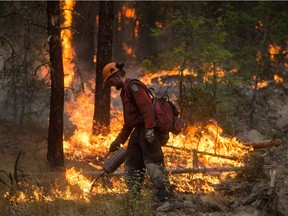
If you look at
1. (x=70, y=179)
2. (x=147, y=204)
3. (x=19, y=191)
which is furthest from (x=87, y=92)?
(x=147, y=204)

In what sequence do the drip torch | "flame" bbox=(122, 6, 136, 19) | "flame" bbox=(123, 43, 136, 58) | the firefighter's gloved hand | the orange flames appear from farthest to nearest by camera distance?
"flame" bbox=(123, 43, 136, 58) → "flame" bbox=(122, 6, 136, 19) → the orange flames → the drip torch → the firefighter's gloved hand

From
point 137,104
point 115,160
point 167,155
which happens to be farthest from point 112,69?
point 167,155

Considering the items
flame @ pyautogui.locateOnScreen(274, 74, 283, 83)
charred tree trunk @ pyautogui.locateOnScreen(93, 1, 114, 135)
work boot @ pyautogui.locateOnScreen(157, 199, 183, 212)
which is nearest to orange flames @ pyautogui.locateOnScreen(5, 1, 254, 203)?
charred tree trunk @ pyautogui.locateOnScreen(93, 1, 114, 135)

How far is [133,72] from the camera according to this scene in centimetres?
1955

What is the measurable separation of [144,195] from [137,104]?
4.42 feet

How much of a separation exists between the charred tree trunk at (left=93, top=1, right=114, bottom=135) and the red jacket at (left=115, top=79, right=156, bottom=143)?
451cm

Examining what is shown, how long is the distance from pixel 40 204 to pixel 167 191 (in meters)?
1.84

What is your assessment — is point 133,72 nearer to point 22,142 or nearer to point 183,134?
point 183,134

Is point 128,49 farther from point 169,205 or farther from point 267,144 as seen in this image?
point 169,205

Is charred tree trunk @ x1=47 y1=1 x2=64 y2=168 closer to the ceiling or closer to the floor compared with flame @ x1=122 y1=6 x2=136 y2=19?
closer to the floor

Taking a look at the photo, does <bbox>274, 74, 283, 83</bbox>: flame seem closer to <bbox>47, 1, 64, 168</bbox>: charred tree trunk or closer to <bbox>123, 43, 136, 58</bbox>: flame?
<bbox>123, 43, 136, 58</bbox>: flame

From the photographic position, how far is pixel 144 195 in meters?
5.02

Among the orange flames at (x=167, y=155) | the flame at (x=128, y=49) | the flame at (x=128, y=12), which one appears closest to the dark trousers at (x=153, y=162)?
the orange flames at (x=167, y=155)

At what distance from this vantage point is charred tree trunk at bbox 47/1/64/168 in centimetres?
738
